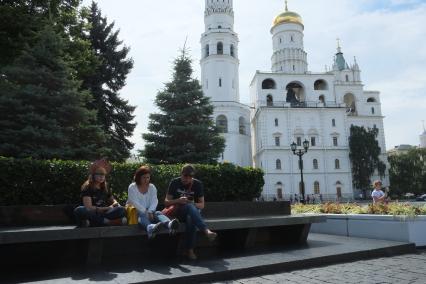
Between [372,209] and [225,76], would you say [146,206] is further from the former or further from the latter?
[225,76]

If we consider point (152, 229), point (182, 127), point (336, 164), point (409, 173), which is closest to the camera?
point (152, 229)

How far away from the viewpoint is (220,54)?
2496 inches

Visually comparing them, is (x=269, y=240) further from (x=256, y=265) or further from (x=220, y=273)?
(x=220, y=273)

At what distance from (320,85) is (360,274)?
215 feet

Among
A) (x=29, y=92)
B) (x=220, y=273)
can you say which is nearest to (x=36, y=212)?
(x=220, y=273)

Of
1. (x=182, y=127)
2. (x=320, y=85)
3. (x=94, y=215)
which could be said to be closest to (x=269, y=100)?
(x=320, y=85)

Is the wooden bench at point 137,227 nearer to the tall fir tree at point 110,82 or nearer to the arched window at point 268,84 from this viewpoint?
the tall fir tree at point 110,82

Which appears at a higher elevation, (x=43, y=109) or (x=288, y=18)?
(x=288, y=18)

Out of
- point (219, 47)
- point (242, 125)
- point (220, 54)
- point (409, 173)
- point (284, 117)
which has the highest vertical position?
point (219, 47)

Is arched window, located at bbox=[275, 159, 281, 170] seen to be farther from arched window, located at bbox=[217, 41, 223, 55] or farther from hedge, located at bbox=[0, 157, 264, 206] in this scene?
hedge, located at bbox=[0, 157, 264, 206]

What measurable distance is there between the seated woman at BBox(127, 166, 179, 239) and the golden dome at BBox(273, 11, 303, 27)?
69.1 meters

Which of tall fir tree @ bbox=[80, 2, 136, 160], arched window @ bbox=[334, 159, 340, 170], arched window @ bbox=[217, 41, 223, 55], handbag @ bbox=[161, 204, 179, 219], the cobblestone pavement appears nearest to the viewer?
the cobblestone pavement

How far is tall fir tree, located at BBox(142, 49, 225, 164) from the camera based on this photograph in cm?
1908

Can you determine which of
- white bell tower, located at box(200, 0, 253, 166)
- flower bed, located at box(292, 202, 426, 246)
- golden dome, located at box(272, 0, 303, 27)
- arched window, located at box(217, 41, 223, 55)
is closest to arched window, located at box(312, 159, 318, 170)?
white bell tower, located at box(200, 0, 253, 166)
